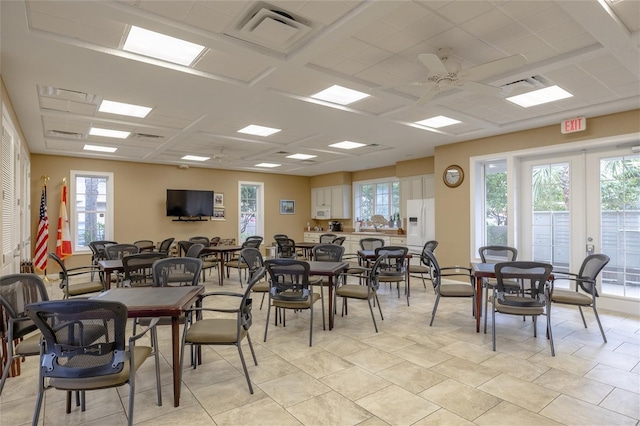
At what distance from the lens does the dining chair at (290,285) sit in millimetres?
3588

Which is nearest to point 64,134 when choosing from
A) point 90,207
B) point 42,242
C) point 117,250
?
point 42,242

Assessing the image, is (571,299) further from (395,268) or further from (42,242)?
(42,242)

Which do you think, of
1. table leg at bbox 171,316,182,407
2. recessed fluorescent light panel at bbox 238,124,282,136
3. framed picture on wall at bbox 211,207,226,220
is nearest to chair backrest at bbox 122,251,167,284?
table leg at bbox 171,316,182,407

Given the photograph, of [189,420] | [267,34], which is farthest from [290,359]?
[267,34]

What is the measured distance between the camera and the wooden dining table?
231cm

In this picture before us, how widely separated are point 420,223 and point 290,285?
16.0 ft

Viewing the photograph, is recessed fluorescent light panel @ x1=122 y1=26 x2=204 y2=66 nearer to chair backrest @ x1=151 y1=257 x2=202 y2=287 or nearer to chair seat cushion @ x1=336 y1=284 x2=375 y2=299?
chair backrest @ x1=151 y1=257 x2=202 y2=287

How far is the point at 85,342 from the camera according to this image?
1920 mm

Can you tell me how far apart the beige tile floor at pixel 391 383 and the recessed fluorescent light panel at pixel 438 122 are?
121 inches

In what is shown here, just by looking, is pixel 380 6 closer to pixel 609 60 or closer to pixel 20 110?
pixel 609 60

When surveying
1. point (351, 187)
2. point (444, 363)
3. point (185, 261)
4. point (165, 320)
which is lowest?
point (444, 363)

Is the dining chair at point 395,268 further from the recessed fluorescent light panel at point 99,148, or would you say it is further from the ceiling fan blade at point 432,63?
the recessed fluorescent light panel at point 99,148

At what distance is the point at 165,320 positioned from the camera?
2896 mm

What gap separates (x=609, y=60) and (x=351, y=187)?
7.93m
